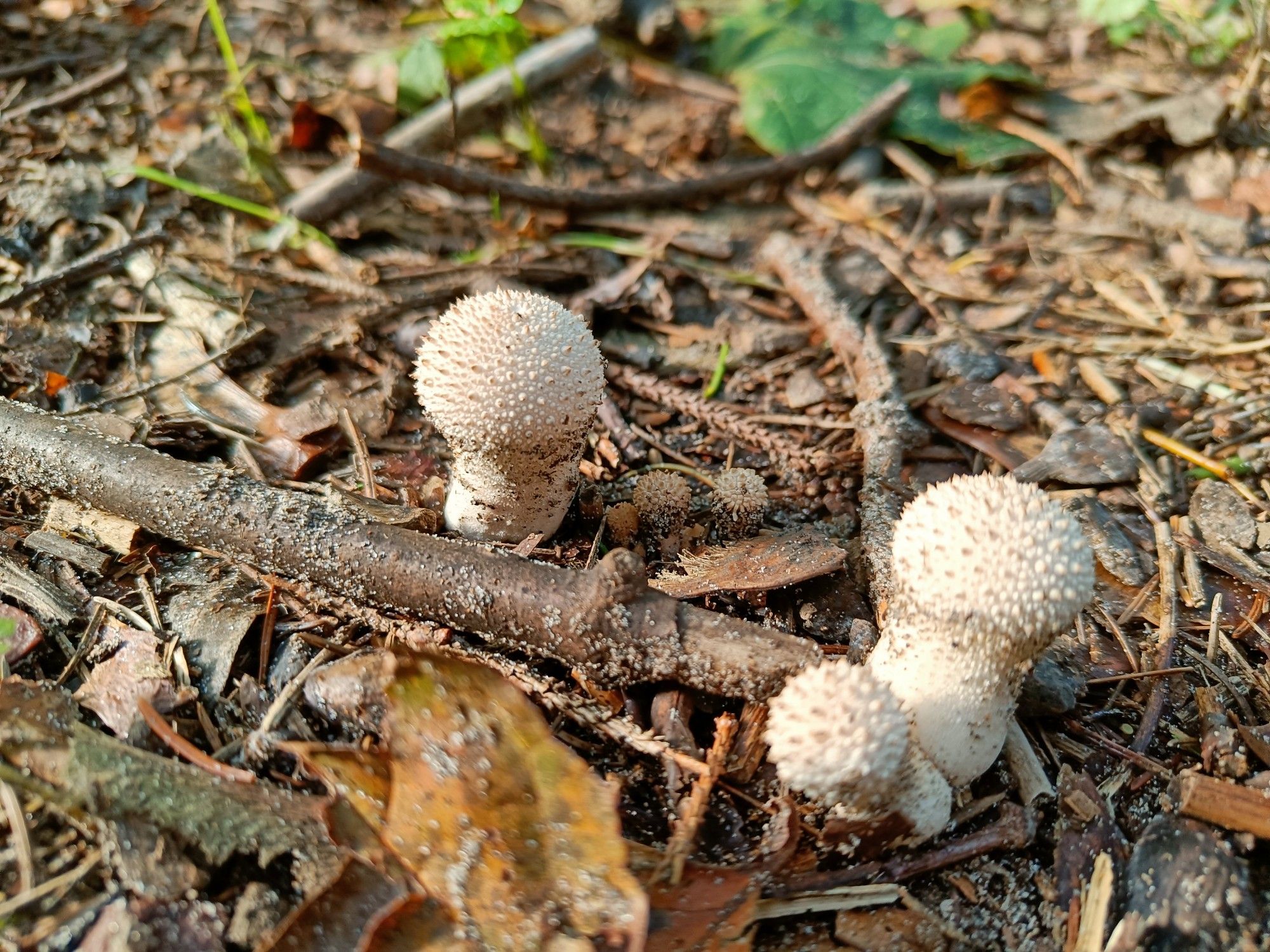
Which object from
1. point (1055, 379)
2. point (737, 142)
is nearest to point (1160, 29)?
point (737, 142)

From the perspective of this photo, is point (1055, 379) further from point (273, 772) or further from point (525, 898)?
point (273, 772)

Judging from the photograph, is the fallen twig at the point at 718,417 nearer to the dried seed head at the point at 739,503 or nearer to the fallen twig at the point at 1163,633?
the dried seed head at the point at 739,503

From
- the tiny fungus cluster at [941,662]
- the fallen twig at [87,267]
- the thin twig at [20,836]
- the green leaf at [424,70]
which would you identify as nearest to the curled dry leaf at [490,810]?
the tiny fungus cluster at [941,662]

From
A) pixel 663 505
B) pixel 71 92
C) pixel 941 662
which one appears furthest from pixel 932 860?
pixel 71 92

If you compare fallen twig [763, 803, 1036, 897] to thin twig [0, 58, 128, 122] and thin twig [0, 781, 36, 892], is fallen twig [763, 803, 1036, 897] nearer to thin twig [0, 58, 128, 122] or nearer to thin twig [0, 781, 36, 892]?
thin twig [0, 781, 36, 892]

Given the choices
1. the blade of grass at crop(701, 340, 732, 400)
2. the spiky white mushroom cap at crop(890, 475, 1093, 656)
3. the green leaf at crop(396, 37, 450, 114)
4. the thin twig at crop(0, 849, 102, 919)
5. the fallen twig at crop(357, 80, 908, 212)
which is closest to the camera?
the thin twig at crop(0, 849, 102, 919)

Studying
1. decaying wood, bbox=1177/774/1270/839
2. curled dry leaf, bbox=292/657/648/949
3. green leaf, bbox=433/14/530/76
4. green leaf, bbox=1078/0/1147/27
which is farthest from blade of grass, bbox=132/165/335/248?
green leaf, bbox=1078/0/1147/27
